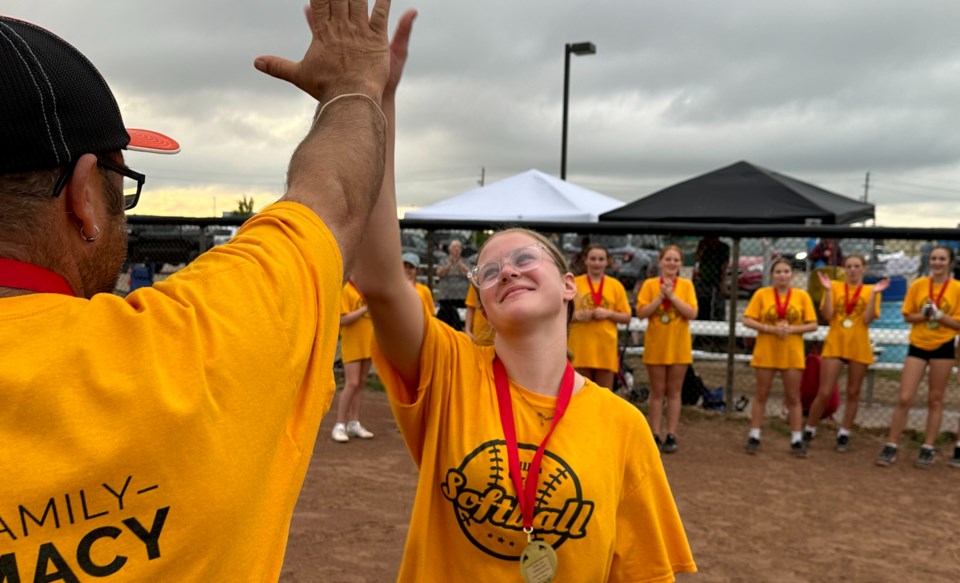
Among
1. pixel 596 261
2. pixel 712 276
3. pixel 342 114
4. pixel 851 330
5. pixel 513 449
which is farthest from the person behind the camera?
pixel 712 276

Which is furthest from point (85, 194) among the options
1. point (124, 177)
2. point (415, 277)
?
point (415, 277)

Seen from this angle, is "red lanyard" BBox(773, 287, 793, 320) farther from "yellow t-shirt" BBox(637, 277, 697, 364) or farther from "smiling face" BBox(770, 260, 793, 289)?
"yellow t-shirt" BBox(637, 277, 697, 364)

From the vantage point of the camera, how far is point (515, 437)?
82.9 inches

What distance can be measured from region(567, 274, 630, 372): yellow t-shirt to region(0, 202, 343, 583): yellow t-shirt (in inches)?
264

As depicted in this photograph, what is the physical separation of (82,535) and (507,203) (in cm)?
1331

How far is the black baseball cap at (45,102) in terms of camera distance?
997 mm

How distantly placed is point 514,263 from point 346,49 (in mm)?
1076

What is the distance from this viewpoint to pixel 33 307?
3.24 ft

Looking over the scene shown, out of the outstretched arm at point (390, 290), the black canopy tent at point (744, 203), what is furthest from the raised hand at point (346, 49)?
the black canopy tent at point (744, 203)

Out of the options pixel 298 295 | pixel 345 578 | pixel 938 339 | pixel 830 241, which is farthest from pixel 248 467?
pixel 830 241

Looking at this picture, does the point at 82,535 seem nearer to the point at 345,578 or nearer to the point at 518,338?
the point at 518,338

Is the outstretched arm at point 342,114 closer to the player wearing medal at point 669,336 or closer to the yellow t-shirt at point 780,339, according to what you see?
the player wearing medal at point 669,336

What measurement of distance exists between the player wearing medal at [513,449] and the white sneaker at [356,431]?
5.74 m

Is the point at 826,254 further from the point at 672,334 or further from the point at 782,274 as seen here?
the point at 672,334
